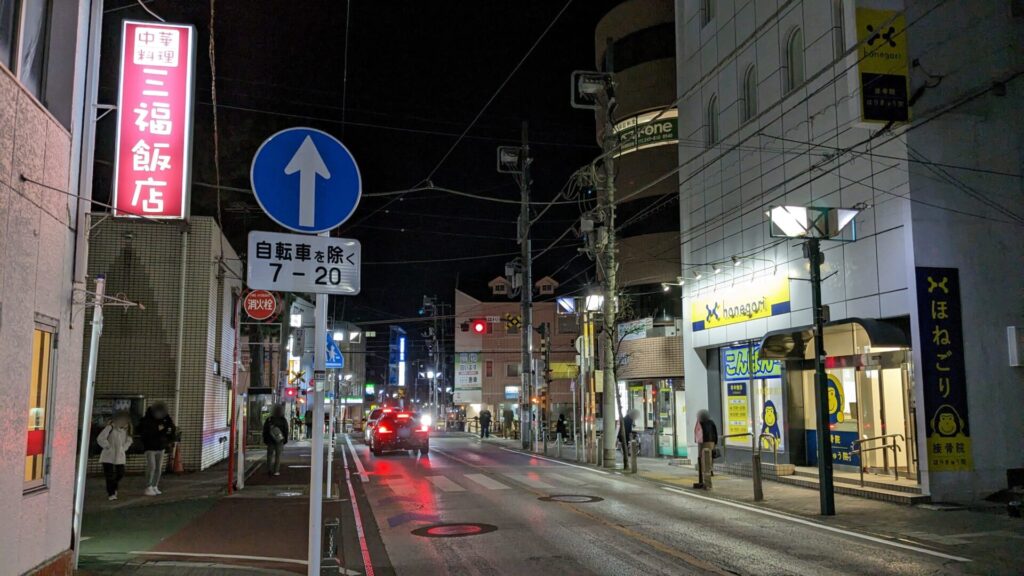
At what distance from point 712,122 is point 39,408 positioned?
18.5 metres

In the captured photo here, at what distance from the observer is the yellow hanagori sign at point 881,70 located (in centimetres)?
1357

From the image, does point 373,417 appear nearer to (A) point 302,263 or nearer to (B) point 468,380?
(A) point 302,263

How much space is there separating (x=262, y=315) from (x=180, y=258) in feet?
15.4

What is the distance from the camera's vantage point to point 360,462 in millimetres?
24297

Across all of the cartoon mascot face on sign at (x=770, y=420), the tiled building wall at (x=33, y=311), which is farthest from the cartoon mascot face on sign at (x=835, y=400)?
the tiled building wall at (x=33, y=311)

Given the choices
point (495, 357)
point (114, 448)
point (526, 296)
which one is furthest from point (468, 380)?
point (114, 448)

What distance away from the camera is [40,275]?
272 inches

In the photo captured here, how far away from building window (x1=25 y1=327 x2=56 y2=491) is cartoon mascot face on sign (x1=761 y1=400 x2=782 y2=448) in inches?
624

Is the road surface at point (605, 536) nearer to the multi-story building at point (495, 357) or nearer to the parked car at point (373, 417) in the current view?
the parked car at point (373, 417)

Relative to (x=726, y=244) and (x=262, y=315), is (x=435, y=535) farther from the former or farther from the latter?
(x=262, y=315)

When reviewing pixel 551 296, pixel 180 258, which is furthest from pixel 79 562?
pixel 551 296

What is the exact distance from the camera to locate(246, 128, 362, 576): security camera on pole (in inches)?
185

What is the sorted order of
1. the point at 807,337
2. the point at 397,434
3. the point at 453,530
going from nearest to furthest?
the point at 453,530 < the point at 807,337 < the point at 397,434

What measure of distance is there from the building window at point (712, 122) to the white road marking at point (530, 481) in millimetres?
10347
